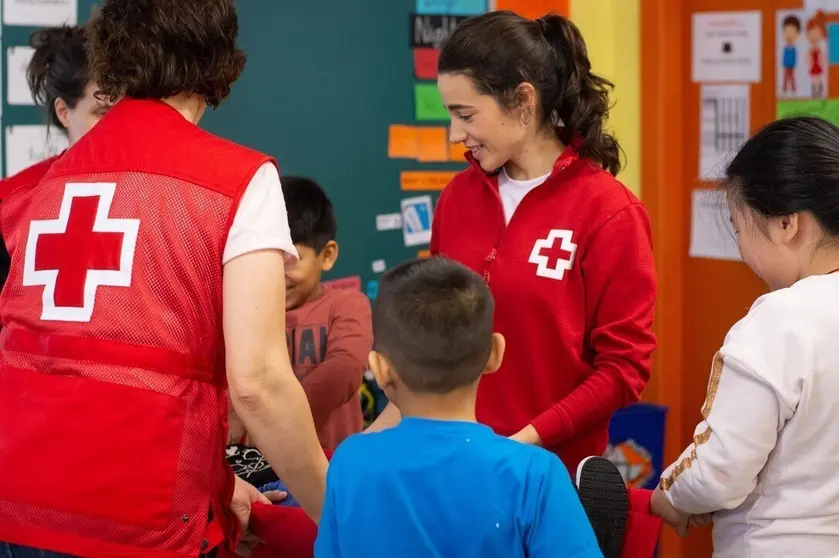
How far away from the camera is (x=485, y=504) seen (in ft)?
4.69

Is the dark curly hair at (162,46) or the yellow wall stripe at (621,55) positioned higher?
the yellow wall stripe at (621,55)

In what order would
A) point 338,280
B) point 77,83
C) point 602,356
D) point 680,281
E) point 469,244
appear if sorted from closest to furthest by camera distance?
1. point 602,356
2. point 469,244
3. point 77,83
4. point 338,280
5. point 680,281

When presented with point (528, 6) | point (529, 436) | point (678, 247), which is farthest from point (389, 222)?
point (529, 436)

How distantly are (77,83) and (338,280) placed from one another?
4.40 ft

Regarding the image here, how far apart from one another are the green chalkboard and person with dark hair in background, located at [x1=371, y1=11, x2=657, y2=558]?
1.42 m

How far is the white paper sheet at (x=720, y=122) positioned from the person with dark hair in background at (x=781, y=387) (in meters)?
2.14

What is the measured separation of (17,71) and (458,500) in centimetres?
233

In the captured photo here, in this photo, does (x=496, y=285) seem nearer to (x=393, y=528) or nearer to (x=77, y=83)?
(x=393, y=528)

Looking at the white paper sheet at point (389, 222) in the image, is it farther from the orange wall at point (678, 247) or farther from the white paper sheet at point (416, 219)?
Result: the orange wall at point (678, 247)

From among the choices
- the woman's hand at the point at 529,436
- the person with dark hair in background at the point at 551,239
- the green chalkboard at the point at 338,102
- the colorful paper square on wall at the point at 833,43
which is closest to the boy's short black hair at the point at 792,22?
the colorful paper square on wall at the point at 833,43

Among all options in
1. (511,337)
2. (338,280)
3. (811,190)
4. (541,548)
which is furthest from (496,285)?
(338,280)

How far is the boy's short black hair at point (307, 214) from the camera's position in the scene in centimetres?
269

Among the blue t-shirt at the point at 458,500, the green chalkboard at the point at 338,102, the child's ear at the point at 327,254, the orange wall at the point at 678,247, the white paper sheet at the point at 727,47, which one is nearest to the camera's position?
the blue t-shirt at the point at 458,500

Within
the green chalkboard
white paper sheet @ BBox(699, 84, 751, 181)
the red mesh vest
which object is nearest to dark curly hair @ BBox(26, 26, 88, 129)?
the green chalkboard
